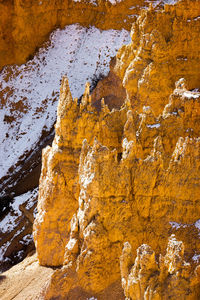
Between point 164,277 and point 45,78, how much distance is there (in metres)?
34.2

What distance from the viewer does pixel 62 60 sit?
42594 millimetres

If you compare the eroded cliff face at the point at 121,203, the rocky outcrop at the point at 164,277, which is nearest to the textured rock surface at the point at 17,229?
the eroded cliff face at the point at 121,203

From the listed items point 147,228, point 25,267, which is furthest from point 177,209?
point 25,267

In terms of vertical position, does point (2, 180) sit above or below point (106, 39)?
below

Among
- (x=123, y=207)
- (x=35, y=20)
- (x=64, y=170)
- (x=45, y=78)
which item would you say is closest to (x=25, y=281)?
(x=64, y=170)

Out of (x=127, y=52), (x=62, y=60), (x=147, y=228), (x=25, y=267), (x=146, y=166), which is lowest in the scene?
(x=25, y=267)

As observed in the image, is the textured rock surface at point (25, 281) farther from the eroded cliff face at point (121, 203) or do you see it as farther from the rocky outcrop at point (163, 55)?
the rocky outcrop at point (163, 55)

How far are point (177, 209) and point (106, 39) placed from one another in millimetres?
31401

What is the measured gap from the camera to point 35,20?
44.7 m

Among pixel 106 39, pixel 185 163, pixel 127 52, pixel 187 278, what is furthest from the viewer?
pixel 106 39

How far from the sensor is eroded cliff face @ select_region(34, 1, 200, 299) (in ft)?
33.7

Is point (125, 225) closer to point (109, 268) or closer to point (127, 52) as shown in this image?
point (109, 268)

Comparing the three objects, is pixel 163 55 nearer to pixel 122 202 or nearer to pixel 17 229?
pixel 122 202

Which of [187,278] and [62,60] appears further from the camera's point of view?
[62,60]
